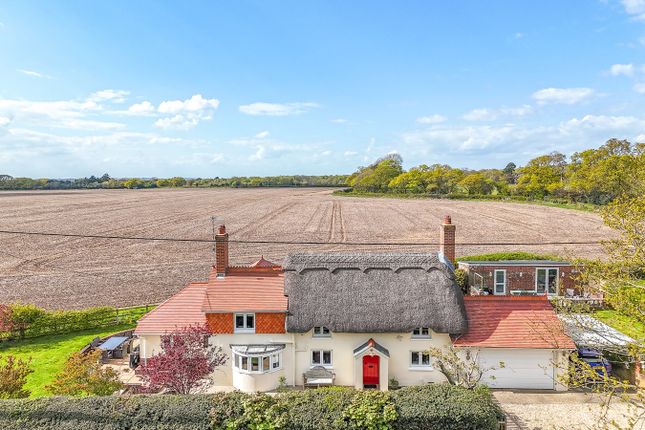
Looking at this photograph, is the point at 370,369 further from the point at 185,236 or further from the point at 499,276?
the point at 185,236

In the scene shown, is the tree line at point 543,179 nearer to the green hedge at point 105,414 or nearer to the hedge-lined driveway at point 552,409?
the hedge-lined driveway at point 552,409

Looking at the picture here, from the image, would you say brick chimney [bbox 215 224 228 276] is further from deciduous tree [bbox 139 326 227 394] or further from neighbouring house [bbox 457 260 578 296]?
neighbouring house [bbox 457 260 578 296]

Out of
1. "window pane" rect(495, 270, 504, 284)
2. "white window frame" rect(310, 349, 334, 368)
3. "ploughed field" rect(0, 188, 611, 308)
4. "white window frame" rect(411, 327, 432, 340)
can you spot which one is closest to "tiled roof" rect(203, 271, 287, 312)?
"white window frame" rect(310, 349, 334, 368)

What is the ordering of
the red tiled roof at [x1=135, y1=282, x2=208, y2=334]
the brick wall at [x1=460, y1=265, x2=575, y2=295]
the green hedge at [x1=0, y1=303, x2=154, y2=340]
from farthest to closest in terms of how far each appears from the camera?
the brick wall at [x1=460, y1=265, x2=575, y2=295]
the green hedge at [x1=0, y1=303, x2=154, y2=340]
the red tiled roof at [x1=135, y1=282, x2=208, y2=334]

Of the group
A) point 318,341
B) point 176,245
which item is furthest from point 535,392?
point 176,245

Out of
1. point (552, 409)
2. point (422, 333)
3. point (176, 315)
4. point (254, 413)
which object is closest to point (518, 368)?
point (552, 409)

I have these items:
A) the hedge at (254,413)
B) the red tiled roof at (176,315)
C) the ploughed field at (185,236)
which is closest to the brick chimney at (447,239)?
the ploughed field at (185,236)

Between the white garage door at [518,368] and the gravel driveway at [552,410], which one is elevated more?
the white garage door at [518,368]
